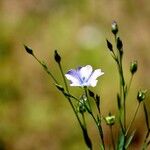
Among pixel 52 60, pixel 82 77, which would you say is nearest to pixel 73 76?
pixel 82 77

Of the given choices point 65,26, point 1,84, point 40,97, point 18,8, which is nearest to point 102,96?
point 40,97

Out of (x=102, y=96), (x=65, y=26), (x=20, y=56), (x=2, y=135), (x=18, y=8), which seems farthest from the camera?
(x=18, y=8)

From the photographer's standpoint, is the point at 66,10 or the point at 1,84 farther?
the point at 66,10

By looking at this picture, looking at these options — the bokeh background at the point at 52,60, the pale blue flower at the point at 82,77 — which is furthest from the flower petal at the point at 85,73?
the bokeh background at the point at 52,60

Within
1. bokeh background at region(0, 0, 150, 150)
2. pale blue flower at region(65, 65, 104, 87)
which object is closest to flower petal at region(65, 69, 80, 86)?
pale blue flower at region(65, 65, 104, 87)

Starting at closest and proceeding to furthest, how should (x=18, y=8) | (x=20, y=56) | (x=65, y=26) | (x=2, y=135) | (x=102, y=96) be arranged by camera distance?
1. (x=2, y=135)
2. (x=102, y=96)
3. (x=20, y=56)
4. (x=65, y=26)
5. (x=18, y=8)

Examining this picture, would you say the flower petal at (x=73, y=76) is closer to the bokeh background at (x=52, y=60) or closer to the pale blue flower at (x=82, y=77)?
the pale blue flower at (x=82, y=77)

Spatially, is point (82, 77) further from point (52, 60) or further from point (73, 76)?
point (52, 60)

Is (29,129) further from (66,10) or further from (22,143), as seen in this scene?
(66,10)
